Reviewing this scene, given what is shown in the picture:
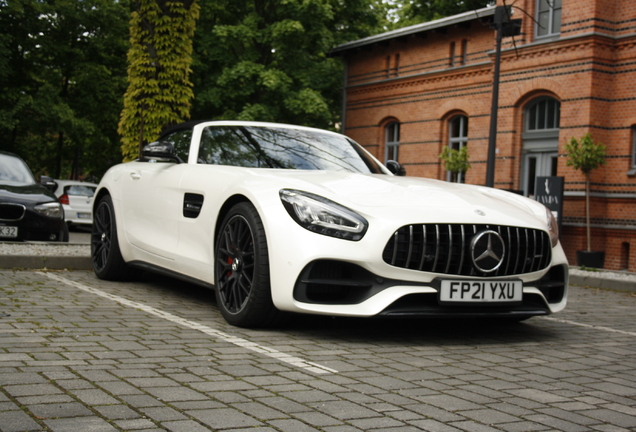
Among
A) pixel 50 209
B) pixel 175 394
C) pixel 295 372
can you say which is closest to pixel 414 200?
pixel 295 372

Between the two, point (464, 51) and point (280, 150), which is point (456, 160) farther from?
point (280, 150)

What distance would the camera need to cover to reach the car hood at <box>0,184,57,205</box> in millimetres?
10172

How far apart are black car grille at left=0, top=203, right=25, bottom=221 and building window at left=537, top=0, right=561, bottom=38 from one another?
14.3m

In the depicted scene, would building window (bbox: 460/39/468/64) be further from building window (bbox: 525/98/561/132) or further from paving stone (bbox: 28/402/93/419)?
paving stone (bbox: 28/402/93/419)

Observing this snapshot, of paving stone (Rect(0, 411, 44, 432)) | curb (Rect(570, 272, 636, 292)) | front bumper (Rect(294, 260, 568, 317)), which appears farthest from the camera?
curb (Rect(570, 272, 636, 292))

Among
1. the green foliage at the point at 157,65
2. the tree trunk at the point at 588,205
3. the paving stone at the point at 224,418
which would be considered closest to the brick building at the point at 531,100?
the tree trunk at the point at 588,205

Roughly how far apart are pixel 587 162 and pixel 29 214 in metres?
12.3

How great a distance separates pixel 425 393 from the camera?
364 centimetres

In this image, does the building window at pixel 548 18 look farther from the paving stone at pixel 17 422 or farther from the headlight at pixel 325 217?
the paving stone at pixel 17 422

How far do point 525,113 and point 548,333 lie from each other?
1603 cm

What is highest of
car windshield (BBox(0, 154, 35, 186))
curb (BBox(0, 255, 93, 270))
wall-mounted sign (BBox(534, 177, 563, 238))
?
wall-mounted sign (BBox(534, 177, 563, 238))

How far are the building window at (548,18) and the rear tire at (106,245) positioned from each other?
590 inches

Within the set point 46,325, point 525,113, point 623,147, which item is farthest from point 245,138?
point 525,113

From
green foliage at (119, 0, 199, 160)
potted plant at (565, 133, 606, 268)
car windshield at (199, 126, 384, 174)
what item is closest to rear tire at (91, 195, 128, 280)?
car windshield at (199, 126, 384, 174)
